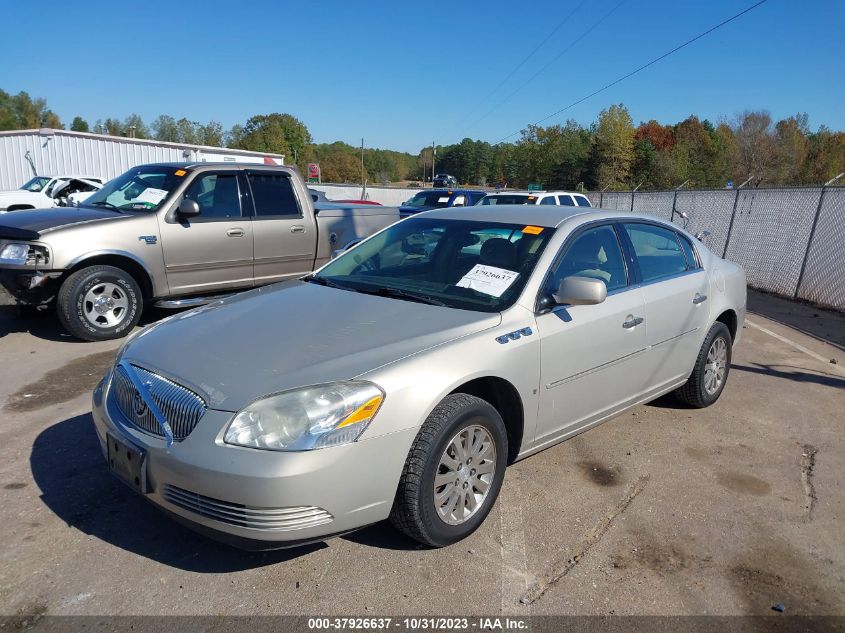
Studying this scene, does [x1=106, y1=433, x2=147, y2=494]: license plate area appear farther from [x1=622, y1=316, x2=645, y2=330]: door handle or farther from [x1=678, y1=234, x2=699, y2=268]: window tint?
[x1=678, y1=234, x2=699, y2=268]: window tint

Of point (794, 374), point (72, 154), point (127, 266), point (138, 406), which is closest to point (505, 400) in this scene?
point (138, 406)

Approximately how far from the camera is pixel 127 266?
6598 millimetres

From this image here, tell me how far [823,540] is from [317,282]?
10.9 ft

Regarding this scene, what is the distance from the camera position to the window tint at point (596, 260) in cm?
375

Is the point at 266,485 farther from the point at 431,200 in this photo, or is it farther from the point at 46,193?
the point at 46,193

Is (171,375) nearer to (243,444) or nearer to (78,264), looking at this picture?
(243,444)

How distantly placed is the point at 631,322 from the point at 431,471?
1.89 metres

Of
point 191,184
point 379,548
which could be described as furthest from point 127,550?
point 191,184

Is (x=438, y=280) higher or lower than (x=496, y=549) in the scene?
higher

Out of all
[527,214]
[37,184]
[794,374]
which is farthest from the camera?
[37,184]

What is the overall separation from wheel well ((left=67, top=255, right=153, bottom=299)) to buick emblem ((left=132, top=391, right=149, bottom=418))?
158 inches

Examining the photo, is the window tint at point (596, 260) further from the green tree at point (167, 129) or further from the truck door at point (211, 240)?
the green tree at point (167, 129)

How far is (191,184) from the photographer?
6980 mm

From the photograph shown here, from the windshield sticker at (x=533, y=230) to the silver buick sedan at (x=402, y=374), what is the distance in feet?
0.04
